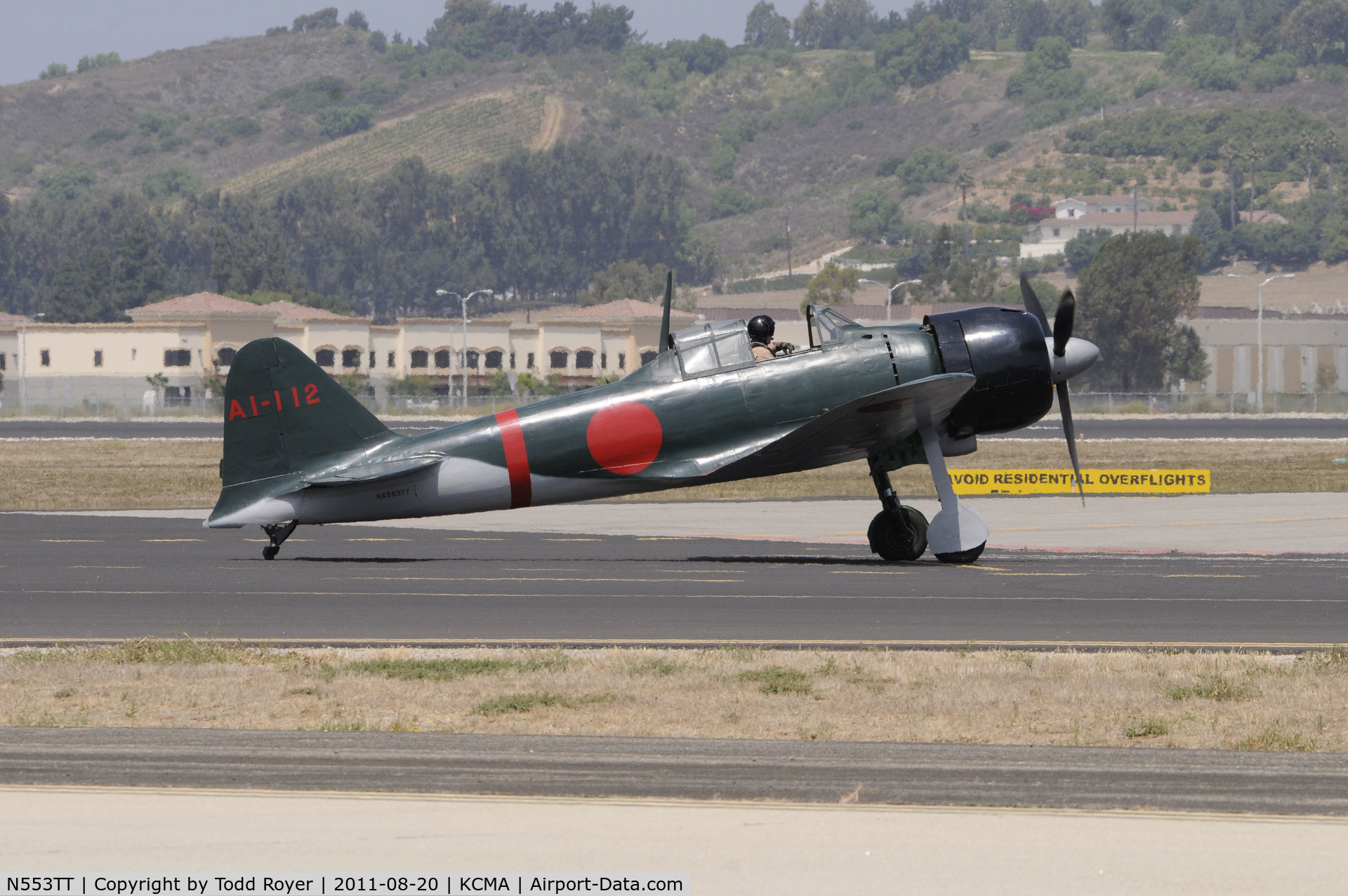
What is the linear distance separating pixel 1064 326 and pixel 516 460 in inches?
301

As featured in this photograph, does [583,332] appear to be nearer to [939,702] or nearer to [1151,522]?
[1151,522]

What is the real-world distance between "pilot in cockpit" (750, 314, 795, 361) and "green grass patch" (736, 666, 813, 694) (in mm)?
10386

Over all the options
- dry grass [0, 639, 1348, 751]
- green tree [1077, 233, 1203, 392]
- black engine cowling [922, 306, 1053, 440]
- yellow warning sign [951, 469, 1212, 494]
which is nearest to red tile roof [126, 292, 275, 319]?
green tree [1077, 233, 1203, 392]

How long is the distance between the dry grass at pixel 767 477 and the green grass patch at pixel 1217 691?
26.6 m

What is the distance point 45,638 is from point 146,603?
288 centimetres

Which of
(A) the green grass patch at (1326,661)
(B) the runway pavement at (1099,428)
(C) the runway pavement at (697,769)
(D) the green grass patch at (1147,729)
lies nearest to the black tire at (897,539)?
(A) the green grass patch at (1326,661)

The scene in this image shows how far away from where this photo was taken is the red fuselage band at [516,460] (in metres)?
23.6

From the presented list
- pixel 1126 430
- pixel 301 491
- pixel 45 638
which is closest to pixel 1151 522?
pixel 301 491

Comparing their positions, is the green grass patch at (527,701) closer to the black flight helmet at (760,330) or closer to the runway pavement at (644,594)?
the runway pavement at (644,594)

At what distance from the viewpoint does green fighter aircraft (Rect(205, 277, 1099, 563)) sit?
23516 mm

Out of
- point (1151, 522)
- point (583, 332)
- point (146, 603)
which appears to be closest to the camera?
point (146, 603)

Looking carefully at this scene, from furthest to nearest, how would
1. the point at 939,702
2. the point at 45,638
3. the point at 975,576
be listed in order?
the point at 975,576
the point at 45,638
the point at 939,702

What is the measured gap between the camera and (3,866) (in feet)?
25.8
